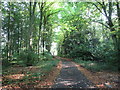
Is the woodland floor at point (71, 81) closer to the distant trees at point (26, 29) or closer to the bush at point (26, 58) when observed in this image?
the bush at point (26, 58)

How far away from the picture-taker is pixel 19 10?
60.4 feet

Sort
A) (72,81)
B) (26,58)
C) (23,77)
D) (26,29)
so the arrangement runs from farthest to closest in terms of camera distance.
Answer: (26,29), (26,58), (23,77), (72,81)

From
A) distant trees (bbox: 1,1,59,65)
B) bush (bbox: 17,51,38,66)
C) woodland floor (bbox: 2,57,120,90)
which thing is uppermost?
distant trees (bbox: 1,1,59,65)

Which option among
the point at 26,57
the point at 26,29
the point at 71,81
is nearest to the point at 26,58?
the point at 26,57

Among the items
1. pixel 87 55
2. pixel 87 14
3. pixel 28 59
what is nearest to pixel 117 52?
pixel 87 14

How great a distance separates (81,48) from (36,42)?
27.4 ft

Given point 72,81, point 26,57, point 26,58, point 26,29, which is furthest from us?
point 26,29

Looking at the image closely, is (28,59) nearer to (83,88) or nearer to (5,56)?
(5,56)

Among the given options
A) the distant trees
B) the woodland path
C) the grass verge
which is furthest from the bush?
the woodland path

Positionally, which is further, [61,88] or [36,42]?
[36,42]

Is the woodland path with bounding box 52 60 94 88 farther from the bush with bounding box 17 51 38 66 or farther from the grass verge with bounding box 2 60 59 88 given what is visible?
the bush with bounding box 17 51 38 66

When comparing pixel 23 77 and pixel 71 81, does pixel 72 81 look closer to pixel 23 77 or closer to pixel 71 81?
pixel 71 81

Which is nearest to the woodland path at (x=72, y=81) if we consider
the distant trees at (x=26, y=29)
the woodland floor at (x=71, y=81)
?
the woodland floor at (x=71, y=81)

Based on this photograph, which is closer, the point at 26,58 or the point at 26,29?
the point at 26,58
